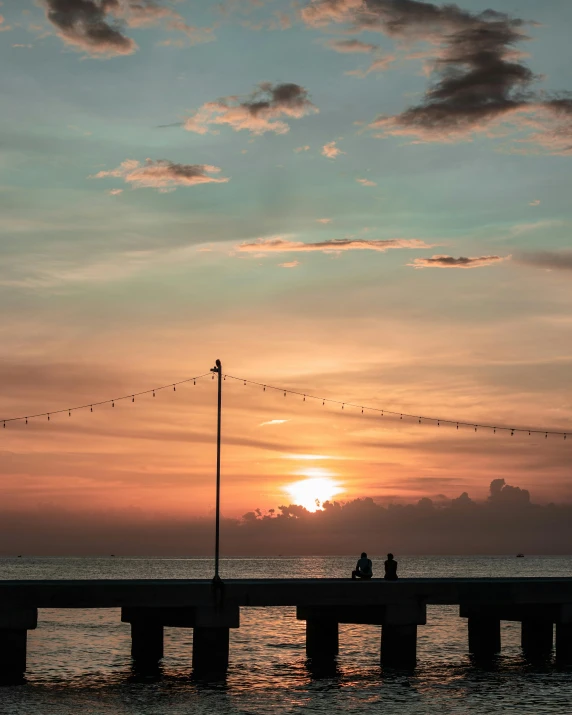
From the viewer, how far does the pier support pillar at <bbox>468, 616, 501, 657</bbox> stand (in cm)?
4809

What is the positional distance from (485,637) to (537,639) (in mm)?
2635

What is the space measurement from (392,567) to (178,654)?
15.2 meters

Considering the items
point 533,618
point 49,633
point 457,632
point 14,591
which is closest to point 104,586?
point 14,591

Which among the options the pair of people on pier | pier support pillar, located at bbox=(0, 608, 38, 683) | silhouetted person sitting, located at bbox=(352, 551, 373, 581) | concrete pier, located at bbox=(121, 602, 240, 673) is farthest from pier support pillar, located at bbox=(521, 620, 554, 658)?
pier support pillar, located at bbox=(0, 608, 38, 683)

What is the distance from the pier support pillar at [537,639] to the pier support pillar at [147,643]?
55.9ft

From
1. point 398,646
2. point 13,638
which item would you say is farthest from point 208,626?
point 398,646

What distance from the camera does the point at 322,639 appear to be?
149ft

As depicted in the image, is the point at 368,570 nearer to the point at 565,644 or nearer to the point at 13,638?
the point at 565,644

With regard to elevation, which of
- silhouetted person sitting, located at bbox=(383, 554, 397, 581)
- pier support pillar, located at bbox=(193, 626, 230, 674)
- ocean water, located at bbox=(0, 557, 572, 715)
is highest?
silhouetted person sitting, located at bbox=(383, 554, 397, 581)

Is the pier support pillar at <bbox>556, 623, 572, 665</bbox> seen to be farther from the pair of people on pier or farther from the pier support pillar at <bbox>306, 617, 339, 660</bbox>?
the pier support pillar at <bbox>306, 617, 339, 660</bbox>

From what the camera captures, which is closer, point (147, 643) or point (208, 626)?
point (208, 626)

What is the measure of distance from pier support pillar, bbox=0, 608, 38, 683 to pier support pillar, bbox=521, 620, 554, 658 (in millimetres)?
23261

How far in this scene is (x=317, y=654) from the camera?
4559 centimetres

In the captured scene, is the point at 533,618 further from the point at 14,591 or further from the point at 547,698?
the point at 14,591
